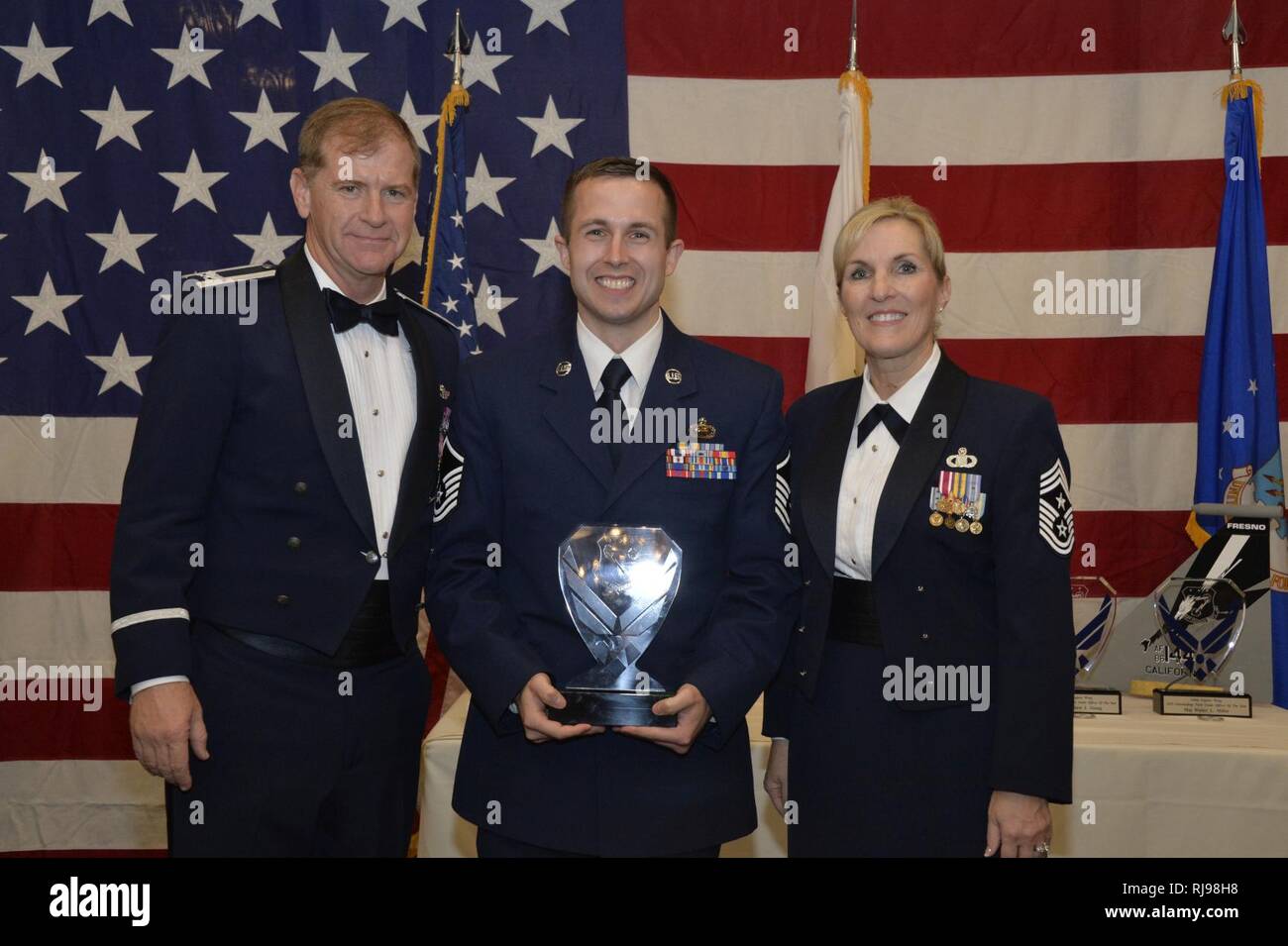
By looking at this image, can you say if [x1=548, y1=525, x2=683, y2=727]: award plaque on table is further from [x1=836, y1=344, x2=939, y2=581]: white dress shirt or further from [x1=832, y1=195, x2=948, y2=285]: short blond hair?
[x1=832, y1=195, x2=948, y2=285]: short blond hair

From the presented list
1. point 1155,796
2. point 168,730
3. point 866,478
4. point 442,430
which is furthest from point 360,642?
point 1155,796

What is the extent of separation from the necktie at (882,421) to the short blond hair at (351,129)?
3.75ft

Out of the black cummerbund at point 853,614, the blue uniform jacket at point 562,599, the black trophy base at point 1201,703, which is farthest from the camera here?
the black trophy base at point 1201,703

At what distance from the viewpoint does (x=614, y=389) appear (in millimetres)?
2275

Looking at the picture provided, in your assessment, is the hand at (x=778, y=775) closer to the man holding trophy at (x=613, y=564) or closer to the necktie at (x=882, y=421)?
the man holding trophy at (x=613, y=564)

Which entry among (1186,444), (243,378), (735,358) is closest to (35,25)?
(243,378)

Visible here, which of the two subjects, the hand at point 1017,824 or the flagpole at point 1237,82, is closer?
the hand at point 1017,824

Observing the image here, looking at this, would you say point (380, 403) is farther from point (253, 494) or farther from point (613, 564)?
point (613, 564)

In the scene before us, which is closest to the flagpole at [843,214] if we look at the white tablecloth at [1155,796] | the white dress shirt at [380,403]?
the white tablecloth at [1155,796]

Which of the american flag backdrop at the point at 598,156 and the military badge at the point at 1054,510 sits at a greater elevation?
the american flag backdrop at the point at 598,156

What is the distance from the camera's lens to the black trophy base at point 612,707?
6.64ft

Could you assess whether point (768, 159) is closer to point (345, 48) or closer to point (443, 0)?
point (443, 0)

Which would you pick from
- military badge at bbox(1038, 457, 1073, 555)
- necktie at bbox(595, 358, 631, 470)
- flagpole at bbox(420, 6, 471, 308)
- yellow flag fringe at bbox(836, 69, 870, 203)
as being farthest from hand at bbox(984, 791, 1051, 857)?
flagpole at bbox(420, 6, 471, 308)

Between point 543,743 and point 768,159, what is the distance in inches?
139
